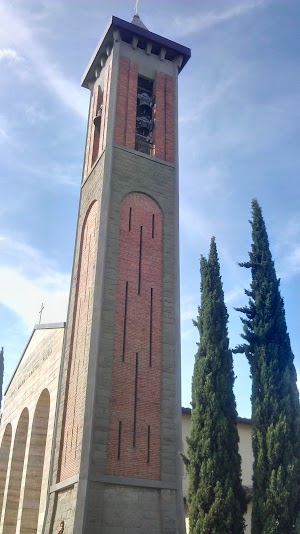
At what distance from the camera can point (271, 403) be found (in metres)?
13.7

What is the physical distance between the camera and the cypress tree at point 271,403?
12.6 meters

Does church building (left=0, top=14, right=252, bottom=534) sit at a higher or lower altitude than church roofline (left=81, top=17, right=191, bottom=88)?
lower

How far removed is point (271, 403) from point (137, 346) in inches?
182

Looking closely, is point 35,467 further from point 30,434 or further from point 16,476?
point 16,476

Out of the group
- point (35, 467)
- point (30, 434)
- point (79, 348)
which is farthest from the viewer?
point (30, 434)

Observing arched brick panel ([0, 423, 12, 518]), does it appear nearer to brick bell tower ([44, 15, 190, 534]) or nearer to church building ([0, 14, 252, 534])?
church building ([0, 14, 252, 534])

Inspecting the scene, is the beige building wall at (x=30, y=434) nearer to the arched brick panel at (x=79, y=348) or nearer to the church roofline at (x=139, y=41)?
the arched brick panel at (x=79, y=348)

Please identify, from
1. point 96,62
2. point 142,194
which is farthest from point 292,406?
point 96,62

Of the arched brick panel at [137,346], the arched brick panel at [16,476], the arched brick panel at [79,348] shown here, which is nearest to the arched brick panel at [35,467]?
the arched brick panel at [16,476]

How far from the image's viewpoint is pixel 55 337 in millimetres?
20734

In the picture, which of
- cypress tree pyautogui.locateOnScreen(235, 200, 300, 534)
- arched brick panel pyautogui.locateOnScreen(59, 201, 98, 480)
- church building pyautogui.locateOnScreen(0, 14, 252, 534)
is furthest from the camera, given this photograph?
arched brick panel pyautogui.locateOnScreen(59, 201, 98, 480)

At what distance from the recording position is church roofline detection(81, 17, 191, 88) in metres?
22.2

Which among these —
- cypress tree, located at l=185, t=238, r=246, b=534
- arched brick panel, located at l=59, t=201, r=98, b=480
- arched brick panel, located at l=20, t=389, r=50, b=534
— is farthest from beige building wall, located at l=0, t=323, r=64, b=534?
cypress tree, located at l=185, t=238, r=246, b=534

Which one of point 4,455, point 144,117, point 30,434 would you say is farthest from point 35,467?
point 144,117
